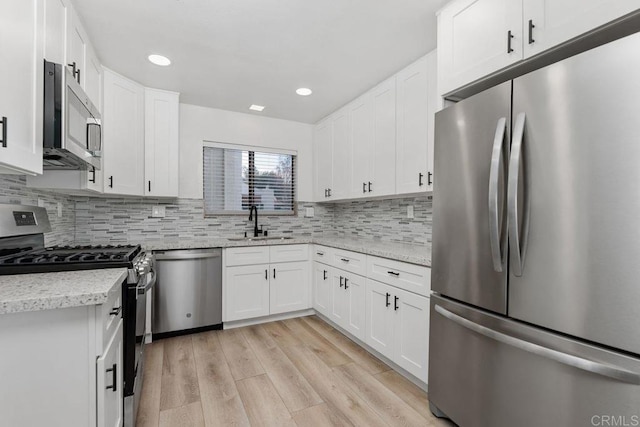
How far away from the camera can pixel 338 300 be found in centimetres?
296

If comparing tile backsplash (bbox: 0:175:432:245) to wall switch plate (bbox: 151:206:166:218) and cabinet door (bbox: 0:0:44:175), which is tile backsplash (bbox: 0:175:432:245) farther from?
cabinet door (bbox: 0:0:44:175)

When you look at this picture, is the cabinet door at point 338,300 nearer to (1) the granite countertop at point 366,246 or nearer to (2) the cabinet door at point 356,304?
(2) the cabinet door at point 356,304

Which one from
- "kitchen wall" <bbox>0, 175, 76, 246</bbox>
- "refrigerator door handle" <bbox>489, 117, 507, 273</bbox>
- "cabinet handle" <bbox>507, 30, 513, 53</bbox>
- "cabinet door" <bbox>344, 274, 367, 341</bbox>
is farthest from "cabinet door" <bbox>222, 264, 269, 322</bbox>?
"cabinet handle" <bbox>507, 30, 513, 53</bbox>

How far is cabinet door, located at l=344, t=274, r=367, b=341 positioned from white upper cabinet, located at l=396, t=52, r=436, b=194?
0.89 m

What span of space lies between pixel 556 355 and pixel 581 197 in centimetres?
59

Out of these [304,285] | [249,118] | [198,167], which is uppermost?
[249,118]

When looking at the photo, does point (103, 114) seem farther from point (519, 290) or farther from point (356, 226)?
point (519, 290)

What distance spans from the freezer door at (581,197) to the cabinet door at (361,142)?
1.72 m

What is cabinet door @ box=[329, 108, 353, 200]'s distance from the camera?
330cm

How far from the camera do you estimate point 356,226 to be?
3730 mm

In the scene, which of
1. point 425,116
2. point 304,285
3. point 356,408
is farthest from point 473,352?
point 304,285

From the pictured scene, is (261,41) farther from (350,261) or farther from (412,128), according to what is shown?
(350,261)

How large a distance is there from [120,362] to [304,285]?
2124mm

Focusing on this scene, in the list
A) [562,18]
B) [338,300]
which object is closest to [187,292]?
[338,300]
